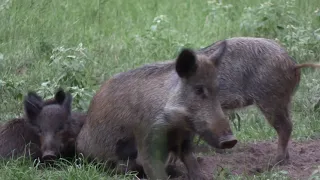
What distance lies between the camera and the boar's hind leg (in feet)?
22.0

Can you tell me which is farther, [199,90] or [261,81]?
[261,81]

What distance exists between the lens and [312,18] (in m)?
11.0

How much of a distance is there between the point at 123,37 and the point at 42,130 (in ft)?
13.4

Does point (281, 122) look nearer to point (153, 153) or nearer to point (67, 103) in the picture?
point (153, 153)

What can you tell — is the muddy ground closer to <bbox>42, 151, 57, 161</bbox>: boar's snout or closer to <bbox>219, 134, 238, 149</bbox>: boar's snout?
<bbox>219, 134, 238, 149</bbox>: boar's snout

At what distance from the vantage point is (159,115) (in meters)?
5.93

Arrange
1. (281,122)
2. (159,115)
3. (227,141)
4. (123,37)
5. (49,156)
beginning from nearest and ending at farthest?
(227,141) < (159,115) < (49,156) < (281,122) < (123,37)

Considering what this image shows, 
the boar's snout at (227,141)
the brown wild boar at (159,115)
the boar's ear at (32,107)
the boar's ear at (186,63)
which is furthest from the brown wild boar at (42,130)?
the boar's snout at (227,141)

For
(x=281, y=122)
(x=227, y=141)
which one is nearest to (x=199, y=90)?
(x=227, y=141)

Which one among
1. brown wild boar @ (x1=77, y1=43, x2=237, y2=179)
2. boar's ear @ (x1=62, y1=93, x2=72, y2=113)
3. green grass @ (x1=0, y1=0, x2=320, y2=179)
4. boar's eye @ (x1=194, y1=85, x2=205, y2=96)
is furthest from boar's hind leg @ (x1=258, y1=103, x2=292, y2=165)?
boar's ear @ (x1=62, y1=93, x2=72, y2=113)

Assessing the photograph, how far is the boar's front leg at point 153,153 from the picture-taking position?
19.5 ft

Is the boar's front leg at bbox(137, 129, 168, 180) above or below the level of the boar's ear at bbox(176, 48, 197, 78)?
below

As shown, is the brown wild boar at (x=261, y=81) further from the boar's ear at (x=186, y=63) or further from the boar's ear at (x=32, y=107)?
the boar's ear at (x=32, y=107)

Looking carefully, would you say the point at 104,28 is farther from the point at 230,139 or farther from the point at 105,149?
the point at 230,139
